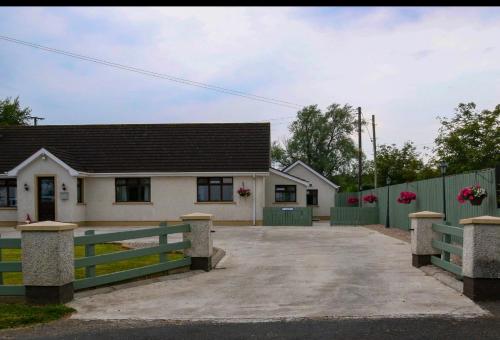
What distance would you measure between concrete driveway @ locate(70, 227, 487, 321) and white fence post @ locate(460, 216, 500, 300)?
306mm

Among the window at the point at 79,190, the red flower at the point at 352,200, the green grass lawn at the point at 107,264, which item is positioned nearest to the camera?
the green grass lawn at the point at 107,264

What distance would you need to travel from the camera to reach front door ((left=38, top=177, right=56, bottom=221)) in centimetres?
2841

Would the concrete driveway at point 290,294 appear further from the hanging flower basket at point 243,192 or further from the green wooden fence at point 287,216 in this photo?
the hanging flower basket at point 243,192

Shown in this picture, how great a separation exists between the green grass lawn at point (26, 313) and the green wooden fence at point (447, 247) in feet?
20.8

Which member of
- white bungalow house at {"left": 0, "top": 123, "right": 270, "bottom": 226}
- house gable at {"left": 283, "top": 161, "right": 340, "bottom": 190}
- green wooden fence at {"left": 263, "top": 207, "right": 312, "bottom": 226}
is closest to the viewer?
white bungalow house at {"left": 0, "top": 123, "right": 270, "bottom": 226}

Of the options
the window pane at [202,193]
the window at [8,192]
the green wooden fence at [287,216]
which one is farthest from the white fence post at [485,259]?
the window at [8,192]

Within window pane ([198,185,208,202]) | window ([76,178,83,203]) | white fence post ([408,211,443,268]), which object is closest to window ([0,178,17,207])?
window ([76,178,83,203])

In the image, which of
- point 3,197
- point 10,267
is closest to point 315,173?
point 3,197

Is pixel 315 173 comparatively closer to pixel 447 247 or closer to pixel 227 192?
pixel 227 192

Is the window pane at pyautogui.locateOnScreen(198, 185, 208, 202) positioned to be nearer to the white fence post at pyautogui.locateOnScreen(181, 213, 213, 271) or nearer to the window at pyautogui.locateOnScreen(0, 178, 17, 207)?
the window at pyautogui.locateOnScreen(0, 178, 17, 207)


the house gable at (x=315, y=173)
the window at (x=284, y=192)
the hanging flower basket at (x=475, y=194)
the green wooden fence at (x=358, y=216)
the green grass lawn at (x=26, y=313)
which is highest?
the house gable at (x=315, y=173)

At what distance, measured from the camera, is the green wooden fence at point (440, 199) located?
1358cm

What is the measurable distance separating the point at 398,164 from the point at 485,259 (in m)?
37.9
